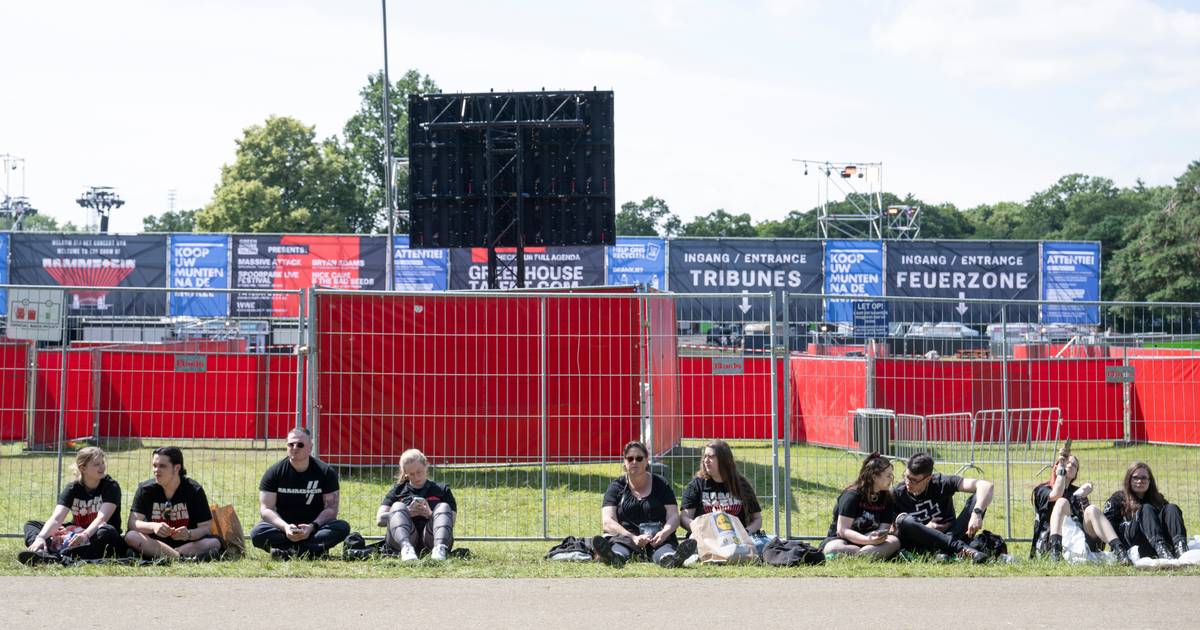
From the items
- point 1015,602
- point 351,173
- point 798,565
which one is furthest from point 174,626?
point 351,173

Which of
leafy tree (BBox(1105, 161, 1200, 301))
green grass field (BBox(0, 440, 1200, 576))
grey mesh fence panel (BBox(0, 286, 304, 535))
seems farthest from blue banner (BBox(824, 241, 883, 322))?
leafy tree (BBox(1105, 161, 1200, 301))

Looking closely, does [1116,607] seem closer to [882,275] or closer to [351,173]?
[882,275]

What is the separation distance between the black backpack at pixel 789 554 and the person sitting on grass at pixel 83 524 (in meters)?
4.67

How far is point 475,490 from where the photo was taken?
39.5 ft

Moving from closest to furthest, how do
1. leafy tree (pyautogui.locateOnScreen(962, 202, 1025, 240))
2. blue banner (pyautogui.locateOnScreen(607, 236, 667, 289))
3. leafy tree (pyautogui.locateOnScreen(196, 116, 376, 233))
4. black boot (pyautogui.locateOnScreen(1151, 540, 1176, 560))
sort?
1. black boot (pyautogui.locateOnScreen(1151, 540, 1176, 560))
2. blue banner (pyautogui.locateOnScreen(607, 236, 667, 289))
3. leafy tree (pyautogui.locateOnScreen(196, 116, 376, 233))
4. leafy tree (pyautogui.locateOnScreen(962, 202, 1025, 240))

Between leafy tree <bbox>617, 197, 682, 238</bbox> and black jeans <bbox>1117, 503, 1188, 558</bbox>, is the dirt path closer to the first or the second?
black jeans <bbox>1117, 503, 1188, 558</bbox>

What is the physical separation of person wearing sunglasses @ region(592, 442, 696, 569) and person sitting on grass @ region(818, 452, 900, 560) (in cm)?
116

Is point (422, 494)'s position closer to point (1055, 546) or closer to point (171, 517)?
point (171, 517)

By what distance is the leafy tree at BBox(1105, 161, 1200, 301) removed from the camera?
211 ft

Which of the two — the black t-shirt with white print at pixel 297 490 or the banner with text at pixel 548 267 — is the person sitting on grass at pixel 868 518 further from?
the banner with text at pixel 548 267

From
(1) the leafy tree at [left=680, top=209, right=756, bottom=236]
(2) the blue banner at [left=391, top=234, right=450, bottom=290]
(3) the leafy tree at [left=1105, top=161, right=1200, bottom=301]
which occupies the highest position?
(1) the leafy tree at [left=680, top=209, right=756, bottom=236]

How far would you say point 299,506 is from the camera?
9.29m

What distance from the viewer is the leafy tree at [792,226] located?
112625 mm

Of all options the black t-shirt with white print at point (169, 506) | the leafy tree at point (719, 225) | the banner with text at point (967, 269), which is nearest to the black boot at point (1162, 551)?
the black t-shirt with white print at point (169, 506)
